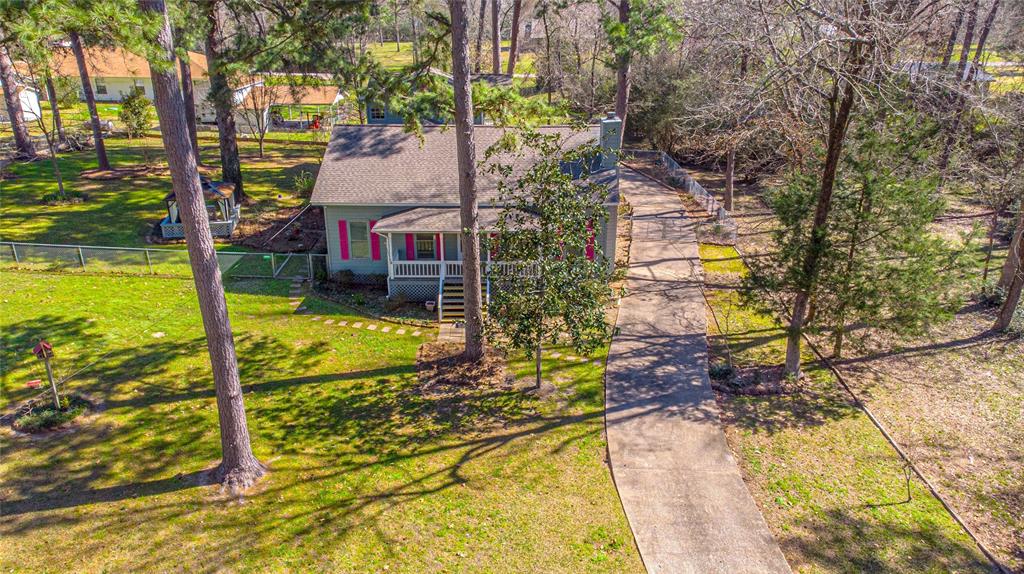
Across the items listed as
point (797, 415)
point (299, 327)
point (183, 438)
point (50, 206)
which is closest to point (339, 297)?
point (299, 327)

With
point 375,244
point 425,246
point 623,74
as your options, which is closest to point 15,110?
point 375,244

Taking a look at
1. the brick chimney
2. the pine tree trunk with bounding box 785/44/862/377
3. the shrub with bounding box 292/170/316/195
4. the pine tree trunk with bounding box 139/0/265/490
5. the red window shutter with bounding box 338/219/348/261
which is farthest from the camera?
the shrub with bounding box 292/170/316/195

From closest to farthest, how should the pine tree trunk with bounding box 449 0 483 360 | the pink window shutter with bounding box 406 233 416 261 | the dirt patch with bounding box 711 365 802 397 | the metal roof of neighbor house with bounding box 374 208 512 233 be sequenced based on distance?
the pine tree trunk with bounding box 449 0 483 360
the dirt patch with bounding box 711 365 802 397
the metal roof of neighbor house with bounding box 374 208 512 233
the pink window shutter with bounding box 406 233 416 261

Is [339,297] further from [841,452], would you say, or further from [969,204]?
[969,204]

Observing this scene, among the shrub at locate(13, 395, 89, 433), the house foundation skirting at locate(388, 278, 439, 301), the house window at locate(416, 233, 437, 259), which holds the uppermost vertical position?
the house window at locate(416, 233, 437, 259)

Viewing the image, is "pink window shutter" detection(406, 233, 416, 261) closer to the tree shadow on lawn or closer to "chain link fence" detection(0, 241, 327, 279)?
"chain link fence" detection(0, 241, 327, 279)

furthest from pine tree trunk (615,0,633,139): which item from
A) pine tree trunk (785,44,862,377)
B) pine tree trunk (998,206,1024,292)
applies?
pine tree trunk (998,206,1024,292)
